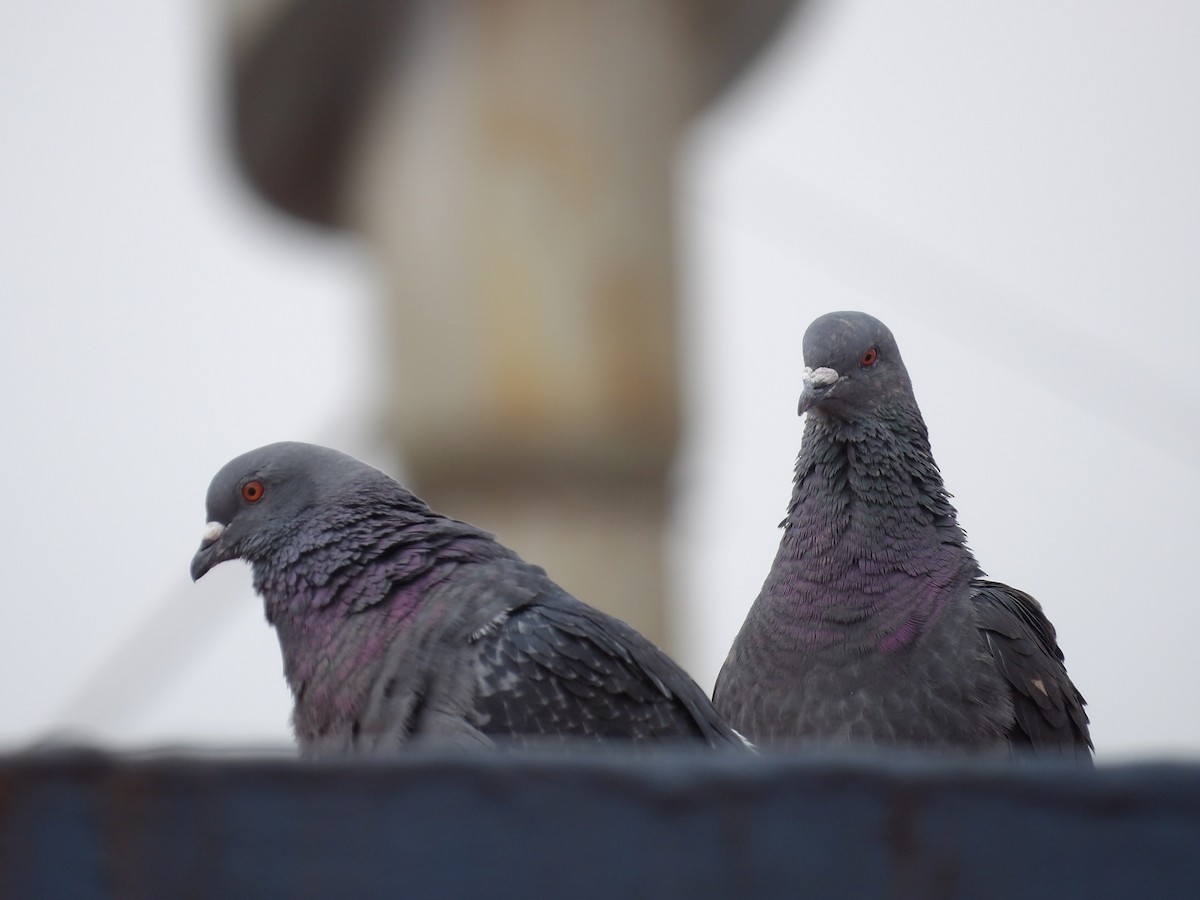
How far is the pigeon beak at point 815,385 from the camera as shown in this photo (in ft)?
16.3

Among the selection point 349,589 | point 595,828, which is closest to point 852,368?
point 349,589

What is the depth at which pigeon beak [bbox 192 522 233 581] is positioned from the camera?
4.72 m

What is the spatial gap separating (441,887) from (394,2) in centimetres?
1333

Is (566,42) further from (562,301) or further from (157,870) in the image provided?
(157,870)

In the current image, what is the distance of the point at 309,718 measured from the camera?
161 inches

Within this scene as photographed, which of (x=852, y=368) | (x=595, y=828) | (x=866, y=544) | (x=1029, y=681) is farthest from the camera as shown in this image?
(x=852, y=368)

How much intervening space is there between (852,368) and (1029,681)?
1.20m

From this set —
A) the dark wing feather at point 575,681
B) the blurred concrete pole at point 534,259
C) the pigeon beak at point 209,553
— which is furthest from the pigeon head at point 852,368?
the blurred concrete pole at point 534,259

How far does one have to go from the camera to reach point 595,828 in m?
1.72

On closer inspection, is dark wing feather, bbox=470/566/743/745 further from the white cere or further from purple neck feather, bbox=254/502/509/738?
the white cere

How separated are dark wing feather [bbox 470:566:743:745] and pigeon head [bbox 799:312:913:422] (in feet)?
4.07

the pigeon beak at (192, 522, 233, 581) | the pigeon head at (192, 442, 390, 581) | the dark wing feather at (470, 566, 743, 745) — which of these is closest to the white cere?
the dark wing feather at (470, 566, 743, 745)

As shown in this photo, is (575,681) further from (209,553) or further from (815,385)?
(815,385)

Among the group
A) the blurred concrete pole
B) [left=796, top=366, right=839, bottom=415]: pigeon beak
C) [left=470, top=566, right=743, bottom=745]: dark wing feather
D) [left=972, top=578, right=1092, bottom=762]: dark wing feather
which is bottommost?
[left=470, top=566, right=743, bottom=745]: dark wing feather
